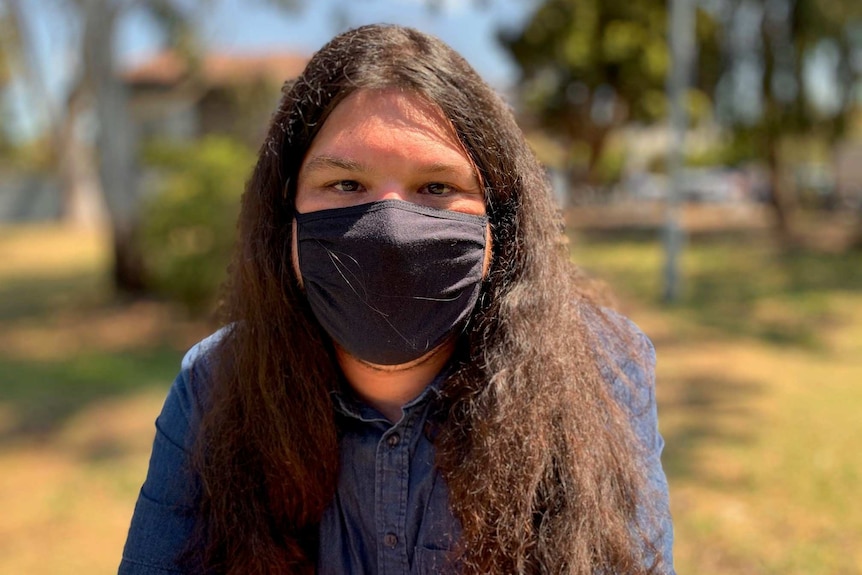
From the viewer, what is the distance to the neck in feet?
4.62

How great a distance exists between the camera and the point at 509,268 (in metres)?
1.41

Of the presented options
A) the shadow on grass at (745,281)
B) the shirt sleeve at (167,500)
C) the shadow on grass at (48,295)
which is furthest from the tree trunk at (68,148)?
the shirt sleeve at (167,500)

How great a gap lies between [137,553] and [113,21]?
28.8 feet

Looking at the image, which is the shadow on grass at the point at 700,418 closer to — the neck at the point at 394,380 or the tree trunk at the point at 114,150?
the neck at the point at 394,380

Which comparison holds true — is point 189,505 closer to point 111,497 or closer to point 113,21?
point 111,497

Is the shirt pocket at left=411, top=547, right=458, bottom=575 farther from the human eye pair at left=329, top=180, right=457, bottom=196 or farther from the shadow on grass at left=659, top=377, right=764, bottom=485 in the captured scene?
the shadow on grass at left=659, top=377, right=764, bottom=485

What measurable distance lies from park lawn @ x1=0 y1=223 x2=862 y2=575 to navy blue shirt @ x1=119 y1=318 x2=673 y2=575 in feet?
4.06

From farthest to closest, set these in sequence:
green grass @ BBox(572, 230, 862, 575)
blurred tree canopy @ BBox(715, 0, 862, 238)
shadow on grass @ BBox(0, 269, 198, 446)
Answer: blurred tree canopy @ BBox(715, 0, 862, 238) < shadow on grass @ BBox(0, 269, 198, 446) < green grass @ BBox(572, 230, 862, 575)

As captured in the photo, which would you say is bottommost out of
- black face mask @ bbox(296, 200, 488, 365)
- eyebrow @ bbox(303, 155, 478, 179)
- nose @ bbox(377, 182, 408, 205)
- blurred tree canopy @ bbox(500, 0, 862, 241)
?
black face mask @ bbox(296, 200, 488, 365)

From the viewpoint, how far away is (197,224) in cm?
767

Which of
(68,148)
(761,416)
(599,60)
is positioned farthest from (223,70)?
(761,416)

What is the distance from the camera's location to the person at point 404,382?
1303mm

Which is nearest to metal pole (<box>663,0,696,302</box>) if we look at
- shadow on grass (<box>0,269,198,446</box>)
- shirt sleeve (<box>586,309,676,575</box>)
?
Result: shadow on grass (<box>0,269,198,446</box>)

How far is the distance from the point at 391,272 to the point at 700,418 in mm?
4314
